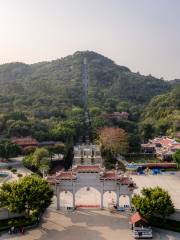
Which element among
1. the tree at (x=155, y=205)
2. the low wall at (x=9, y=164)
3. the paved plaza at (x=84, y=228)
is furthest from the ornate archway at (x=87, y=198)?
the low wall at (x=9, y=164)

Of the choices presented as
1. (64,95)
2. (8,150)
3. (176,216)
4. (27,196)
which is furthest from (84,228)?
(64,95)

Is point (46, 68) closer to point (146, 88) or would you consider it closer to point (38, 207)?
point (146, 88)

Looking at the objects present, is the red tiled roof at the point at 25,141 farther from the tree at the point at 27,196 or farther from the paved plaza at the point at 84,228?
the tree at the point at 27,196

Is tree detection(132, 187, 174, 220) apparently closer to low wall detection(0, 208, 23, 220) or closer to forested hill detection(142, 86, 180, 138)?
low wall detection(0, 208, 23, 220)

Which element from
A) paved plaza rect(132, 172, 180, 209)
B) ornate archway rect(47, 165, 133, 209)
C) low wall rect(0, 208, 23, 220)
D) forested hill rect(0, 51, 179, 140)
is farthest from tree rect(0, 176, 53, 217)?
forested hill rect(0, 51, 179, 140)

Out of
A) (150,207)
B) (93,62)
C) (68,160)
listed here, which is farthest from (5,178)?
(93,62)

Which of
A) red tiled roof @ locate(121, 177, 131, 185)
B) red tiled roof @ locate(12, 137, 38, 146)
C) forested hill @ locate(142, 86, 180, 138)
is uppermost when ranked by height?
forested hill @ locate(142, 86, 180, 138)
